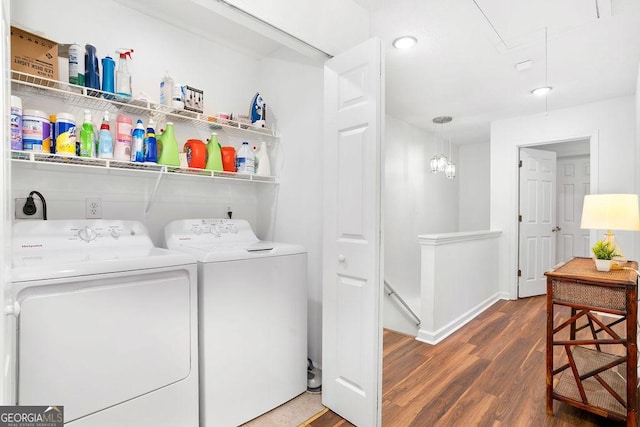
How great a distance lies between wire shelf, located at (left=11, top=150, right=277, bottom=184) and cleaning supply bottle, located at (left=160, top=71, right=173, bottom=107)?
0.40 metres

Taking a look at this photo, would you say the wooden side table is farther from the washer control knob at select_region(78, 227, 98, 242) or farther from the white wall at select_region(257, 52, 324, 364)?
the washer control knob at select_region(78, 227, 98, 242)

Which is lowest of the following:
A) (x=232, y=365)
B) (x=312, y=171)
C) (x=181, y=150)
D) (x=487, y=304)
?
(x=487, y=304)

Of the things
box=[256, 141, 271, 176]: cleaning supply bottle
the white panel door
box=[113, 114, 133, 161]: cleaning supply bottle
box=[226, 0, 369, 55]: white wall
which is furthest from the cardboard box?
the white panel door

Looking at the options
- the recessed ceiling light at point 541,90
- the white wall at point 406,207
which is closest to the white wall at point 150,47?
the white wall at point 406,207

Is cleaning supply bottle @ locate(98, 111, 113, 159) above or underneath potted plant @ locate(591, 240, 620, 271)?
above

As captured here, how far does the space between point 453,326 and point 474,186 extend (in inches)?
135

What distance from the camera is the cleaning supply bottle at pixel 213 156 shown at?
2.07 metres

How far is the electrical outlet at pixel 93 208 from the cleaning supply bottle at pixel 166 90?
688mm

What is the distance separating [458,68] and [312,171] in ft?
5.61

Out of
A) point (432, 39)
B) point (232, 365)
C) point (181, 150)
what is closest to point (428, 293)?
point (232, 365)

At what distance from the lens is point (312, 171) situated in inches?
86.2

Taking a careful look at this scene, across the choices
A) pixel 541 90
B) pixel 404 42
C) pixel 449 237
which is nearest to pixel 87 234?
pixel 404 42

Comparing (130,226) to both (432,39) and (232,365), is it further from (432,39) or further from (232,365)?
(432,39)

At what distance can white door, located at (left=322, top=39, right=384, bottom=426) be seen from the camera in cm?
167
